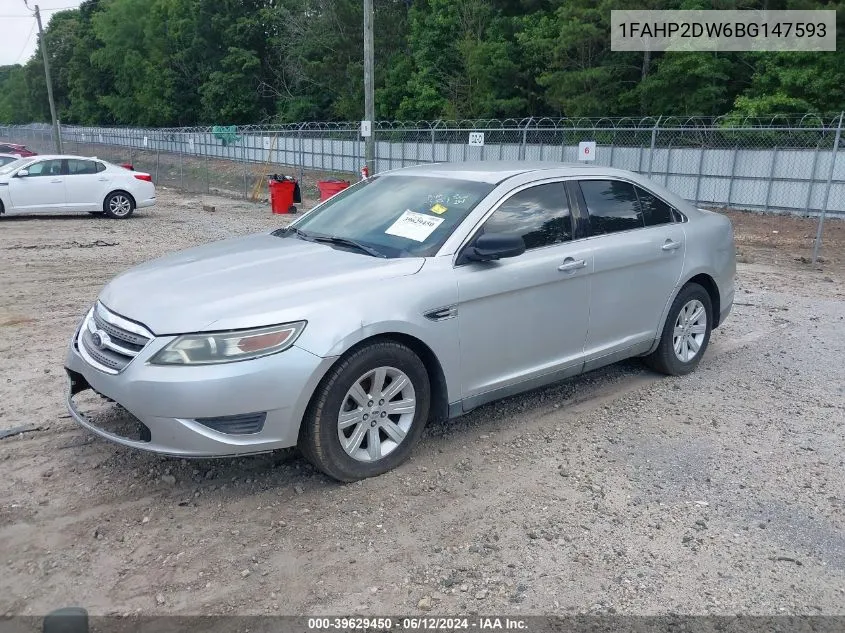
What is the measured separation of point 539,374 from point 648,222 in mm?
1623

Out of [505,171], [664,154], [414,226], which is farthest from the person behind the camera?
[664,154]

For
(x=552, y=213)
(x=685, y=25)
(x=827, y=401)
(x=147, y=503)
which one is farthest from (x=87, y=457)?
(x=685, y=25)

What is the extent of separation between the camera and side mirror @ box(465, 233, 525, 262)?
14.0 feet

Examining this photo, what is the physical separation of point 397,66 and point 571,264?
45053mm

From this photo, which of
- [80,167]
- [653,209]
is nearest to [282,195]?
[80,167]

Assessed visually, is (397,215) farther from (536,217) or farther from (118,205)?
(118,205)

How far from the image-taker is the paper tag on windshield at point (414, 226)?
4.53 meters

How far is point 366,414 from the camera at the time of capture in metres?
4.00

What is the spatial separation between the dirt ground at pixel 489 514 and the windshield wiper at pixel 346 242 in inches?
48.4

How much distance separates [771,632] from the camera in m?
2.97

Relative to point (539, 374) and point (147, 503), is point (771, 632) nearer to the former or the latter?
point (539, 374)

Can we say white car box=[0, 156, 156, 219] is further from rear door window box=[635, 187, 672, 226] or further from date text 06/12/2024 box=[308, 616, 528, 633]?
date text 06/12/2024 box=[308, 616, 528, 633]

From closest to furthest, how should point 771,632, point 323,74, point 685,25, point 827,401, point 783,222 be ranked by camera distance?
point 771,632 → point 827,401 → point 783,222 → point 685,25 → point 323,74

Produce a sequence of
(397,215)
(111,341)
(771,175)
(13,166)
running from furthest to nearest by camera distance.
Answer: (771,175), (13,166), (397,215), (111,341)
